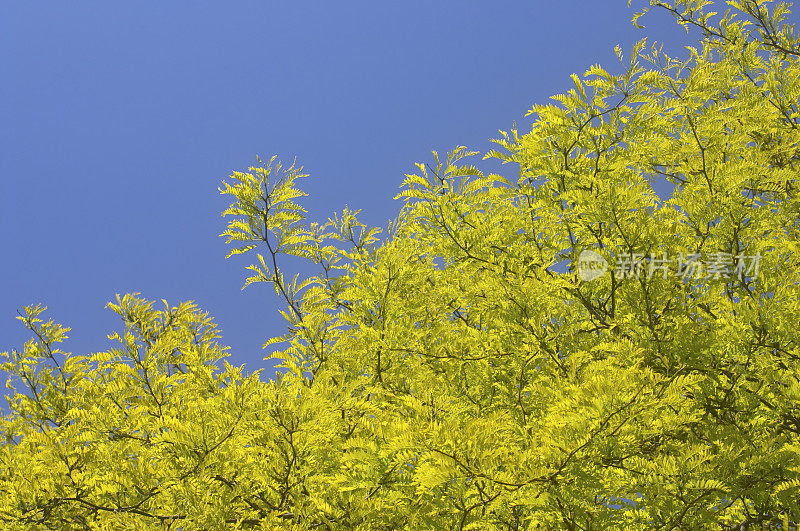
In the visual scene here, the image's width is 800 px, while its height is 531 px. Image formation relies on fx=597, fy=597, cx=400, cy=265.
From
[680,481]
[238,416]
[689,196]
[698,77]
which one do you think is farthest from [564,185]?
[238,416]

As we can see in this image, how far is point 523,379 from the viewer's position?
391 cm

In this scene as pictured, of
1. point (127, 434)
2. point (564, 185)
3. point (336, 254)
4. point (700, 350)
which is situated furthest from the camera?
point (336, 254)

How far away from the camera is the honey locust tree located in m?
2.71

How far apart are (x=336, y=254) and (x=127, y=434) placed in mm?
2417

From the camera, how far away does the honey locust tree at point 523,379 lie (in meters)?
2.71

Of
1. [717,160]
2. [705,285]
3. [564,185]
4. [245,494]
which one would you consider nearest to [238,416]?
[245,494]

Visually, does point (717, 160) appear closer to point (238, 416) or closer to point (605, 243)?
point (605, 243)

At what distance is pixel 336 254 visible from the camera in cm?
561

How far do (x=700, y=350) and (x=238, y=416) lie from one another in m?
2.69

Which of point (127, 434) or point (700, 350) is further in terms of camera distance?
point (127, 434)

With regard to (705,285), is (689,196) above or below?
above

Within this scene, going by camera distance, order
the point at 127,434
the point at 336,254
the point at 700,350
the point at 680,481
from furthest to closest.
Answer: the point at 336,254 → the point at 127,434 → the point at 700,350 → the point at 680,481

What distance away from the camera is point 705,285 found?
4.07 metres

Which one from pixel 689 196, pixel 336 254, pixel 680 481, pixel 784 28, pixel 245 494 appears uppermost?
pixel 784 28
